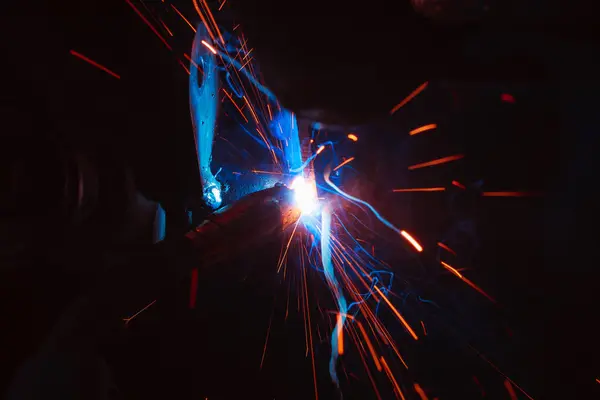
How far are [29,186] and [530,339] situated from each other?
2187mm

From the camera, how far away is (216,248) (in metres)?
1.11

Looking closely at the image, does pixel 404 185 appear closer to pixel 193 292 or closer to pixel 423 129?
pixel 423 129

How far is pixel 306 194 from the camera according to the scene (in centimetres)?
164

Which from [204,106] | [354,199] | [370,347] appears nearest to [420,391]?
[370,347]

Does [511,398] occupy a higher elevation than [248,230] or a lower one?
lower

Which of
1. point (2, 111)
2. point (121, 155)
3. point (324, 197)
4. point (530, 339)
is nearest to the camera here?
point (2, 111)

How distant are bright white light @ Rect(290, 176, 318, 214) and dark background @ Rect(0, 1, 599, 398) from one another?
0.80 ft

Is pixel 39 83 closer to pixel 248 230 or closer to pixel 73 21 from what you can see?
pixel 73 21

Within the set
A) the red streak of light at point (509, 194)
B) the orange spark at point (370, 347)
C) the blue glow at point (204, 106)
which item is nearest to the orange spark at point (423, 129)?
the red streak of light at point (509, 194)

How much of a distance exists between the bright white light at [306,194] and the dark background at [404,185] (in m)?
0.24

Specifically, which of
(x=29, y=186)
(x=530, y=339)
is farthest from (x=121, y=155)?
(x=530, y=339)

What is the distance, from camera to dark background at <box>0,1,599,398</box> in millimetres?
1082

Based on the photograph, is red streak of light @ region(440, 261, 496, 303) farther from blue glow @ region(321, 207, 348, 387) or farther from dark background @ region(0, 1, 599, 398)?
blue glow @ region(321, 207, 348, 387)

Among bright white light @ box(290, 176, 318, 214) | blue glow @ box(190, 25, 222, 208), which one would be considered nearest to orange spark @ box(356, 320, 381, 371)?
bright white light @ box(290, 176, 318, 214)
